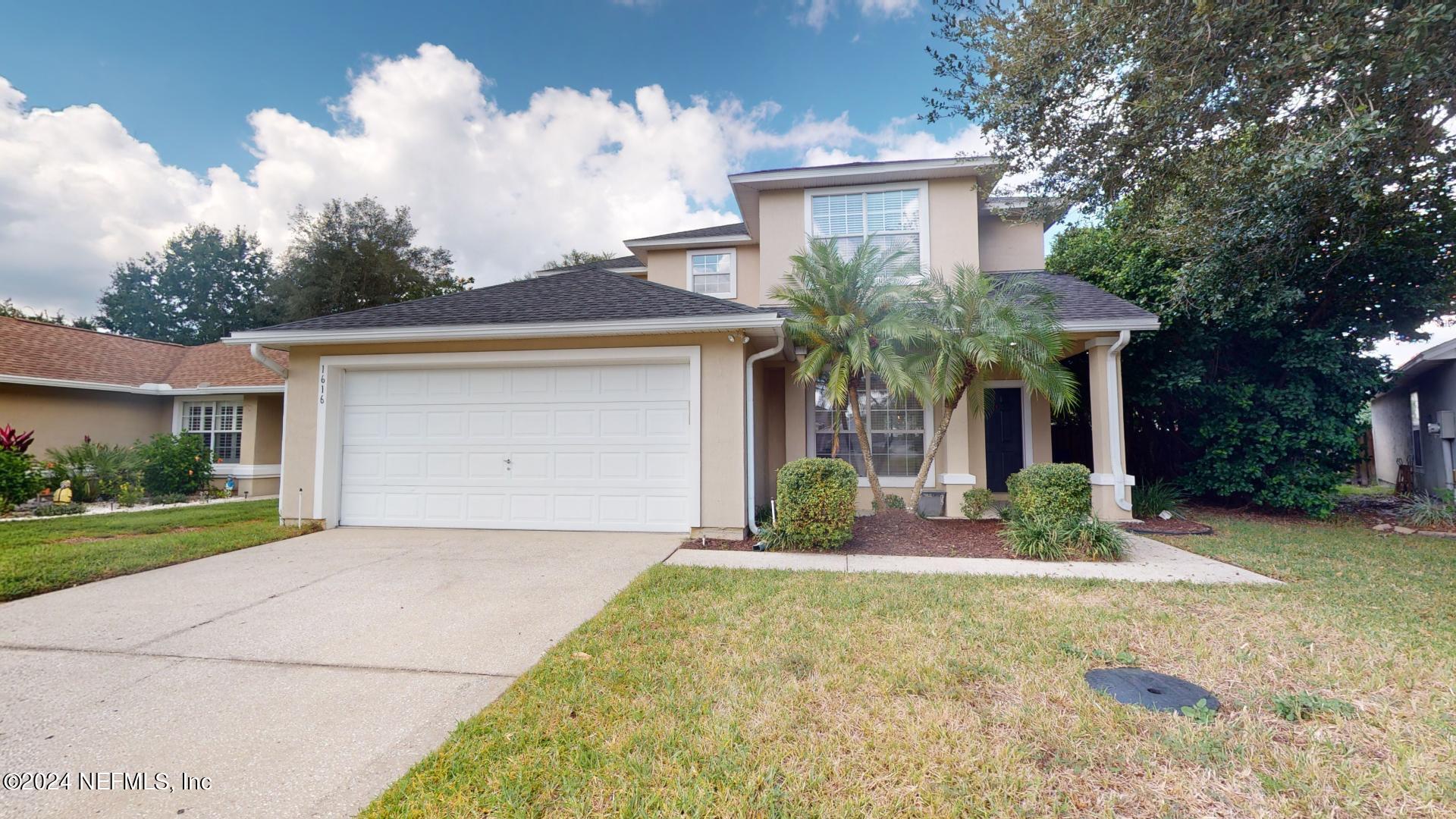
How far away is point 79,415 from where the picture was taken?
41.4 feet

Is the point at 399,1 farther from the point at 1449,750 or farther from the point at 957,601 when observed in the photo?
the point at 1449,750

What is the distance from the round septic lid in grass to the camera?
2.82 m

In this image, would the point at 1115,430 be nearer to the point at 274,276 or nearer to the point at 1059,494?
the point at 1059,494

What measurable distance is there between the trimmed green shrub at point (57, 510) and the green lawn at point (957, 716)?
39.4ft

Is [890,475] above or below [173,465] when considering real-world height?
below

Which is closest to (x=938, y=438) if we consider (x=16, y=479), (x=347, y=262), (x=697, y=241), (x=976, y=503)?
(x=976, y=503)

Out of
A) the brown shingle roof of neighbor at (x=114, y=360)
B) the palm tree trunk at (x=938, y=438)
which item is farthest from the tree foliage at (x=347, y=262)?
the palm tree trunk at (x=938, y=438)

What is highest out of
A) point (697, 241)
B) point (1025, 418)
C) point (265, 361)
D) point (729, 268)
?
point (697, 241)

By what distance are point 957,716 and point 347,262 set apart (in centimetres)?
2646

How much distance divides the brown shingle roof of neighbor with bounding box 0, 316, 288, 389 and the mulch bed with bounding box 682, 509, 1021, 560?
11.8m

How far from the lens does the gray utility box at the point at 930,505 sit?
8.86 meters

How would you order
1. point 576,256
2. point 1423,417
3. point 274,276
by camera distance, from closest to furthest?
point 1423,417
point 274,276
point 576,256

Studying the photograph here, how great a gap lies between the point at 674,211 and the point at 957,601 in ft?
56.6

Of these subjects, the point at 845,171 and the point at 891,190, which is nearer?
the point at 845,171
